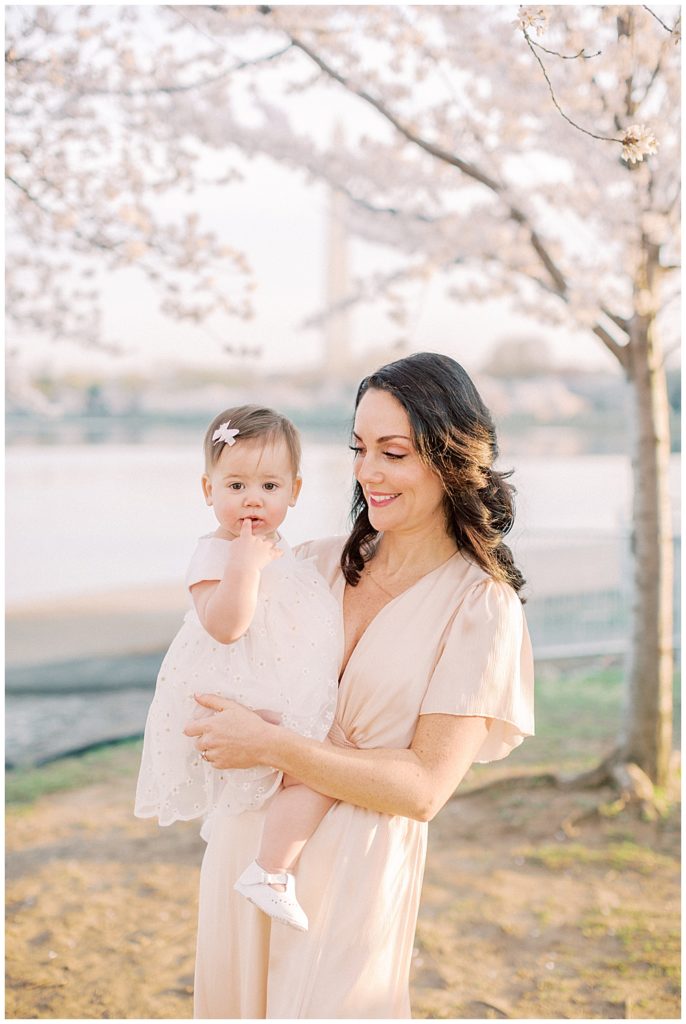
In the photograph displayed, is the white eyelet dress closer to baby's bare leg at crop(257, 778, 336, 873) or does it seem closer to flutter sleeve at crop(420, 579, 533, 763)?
baby's bare leg at crop(257, 778, 336, 873)

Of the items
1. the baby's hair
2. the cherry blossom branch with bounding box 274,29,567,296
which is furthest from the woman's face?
the cherry blossom branch with bounding box 274,29,567,296

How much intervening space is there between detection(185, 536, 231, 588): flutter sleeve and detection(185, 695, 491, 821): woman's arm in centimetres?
26

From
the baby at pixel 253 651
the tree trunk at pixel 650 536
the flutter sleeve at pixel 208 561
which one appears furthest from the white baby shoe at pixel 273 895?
the tree trunk at pixel 650 536

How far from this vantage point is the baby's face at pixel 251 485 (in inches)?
74.4

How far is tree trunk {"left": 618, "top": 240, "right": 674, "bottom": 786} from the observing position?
4539 millimetres

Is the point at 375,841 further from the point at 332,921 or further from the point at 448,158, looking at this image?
the point at 448,158

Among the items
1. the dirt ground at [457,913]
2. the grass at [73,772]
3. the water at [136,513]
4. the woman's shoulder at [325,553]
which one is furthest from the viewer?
the water at [136,513]

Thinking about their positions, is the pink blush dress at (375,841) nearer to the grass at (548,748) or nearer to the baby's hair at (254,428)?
the baby's hair at (254,428)

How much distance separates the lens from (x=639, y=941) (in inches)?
141

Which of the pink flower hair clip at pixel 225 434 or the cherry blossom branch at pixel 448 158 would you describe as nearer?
the pink flower hair clip at pixel 225 434

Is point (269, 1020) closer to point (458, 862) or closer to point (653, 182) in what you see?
point (458, 862)

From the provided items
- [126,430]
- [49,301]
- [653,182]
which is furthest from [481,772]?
[126,430]

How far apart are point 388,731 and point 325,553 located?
1.47 feet

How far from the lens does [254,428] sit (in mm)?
1896
